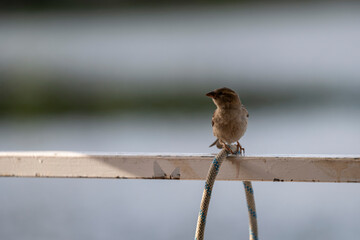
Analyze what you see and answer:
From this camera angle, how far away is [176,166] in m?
1.45

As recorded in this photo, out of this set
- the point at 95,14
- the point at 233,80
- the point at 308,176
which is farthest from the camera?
the point at 95,14

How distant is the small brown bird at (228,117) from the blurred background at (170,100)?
87.7 inches

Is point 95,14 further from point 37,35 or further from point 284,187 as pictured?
point 284,187

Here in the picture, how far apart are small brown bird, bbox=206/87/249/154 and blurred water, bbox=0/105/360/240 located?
2.22 metres

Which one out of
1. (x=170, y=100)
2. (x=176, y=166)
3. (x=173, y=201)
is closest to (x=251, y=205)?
(x=176, y=166)

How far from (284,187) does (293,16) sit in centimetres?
888

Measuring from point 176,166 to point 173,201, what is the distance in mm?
3378

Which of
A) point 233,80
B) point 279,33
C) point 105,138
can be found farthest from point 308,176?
point 279,33

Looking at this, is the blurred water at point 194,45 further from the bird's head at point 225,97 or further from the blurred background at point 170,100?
the bird's head at point 225,97

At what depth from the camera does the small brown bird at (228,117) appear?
1.82 meters

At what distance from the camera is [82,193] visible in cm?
530

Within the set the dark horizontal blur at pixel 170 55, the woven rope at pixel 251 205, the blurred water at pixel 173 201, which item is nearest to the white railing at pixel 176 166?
the woven rope at pixel 251 205

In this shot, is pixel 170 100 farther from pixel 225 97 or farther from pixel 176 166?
pixel 176 166

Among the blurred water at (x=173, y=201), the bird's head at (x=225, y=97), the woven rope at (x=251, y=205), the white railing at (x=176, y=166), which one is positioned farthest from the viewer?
the blurred water at (x=173, y=201)
